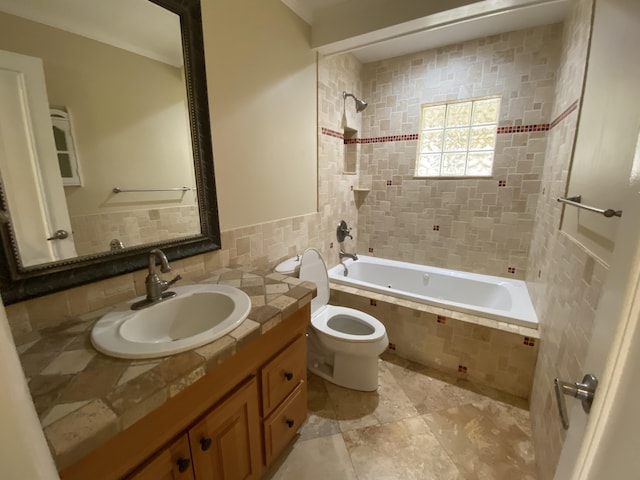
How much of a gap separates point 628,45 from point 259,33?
1.61 meters

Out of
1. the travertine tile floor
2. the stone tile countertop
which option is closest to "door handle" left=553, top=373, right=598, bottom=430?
the stone tile countertop

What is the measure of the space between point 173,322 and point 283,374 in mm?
513

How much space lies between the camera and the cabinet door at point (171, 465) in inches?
27.6

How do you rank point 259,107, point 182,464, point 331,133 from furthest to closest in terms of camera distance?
point 331,133, point 259,107, point 182,464

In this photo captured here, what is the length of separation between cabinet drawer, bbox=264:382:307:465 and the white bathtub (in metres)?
1.12

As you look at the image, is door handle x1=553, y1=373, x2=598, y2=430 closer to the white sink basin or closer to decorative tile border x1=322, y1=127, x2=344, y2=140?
the white sink basin

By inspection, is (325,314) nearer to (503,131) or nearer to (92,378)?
(92,378)

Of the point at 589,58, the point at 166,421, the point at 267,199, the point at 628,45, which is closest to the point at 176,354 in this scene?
the point at 166,421

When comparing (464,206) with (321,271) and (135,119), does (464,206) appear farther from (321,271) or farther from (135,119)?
(135,119)

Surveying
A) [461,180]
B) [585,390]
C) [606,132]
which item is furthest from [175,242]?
[461,180]

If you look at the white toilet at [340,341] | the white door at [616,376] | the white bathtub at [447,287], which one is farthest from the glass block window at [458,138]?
the white door at [616,376]

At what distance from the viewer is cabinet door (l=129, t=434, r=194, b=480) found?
2.30 feet

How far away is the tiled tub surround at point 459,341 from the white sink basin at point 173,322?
Result: 1.32 meters

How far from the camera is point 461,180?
2.56 m
